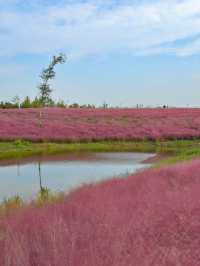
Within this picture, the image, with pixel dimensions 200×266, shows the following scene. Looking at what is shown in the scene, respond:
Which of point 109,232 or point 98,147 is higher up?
point 109,232

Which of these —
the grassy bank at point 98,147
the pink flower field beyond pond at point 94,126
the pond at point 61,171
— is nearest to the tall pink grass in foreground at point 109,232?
the pond at point 61,171

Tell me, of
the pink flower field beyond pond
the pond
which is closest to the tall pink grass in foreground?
the pond

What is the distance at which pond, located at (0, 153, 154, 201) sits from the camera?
14.2 m

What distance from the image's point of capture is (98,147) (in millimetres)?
29281

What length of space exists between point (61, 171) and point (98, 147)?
10.9 m

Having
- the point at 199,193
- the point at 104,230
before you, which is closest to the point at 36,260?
the point at 104,230

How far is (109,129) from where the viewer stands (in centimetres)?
3500

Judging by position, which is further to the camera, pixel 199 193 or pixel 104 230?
pixel 199 193

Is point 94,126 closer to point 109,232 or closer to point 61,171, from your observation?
point 61,171

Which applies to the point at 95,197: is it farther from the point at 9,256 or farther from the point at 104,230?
the point at 9,256

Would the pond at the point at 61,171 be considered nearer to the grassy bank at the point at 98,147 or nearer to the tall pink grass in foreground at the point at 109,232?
the grassy bank at the point at 98,147

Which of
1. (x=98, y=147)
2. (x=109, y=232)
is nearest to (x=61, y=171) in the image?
(x=98, y=147)

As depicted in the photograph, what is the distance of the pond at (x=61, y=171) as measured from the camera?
1420cm

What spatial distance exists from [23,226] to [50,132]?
27.1 meters
